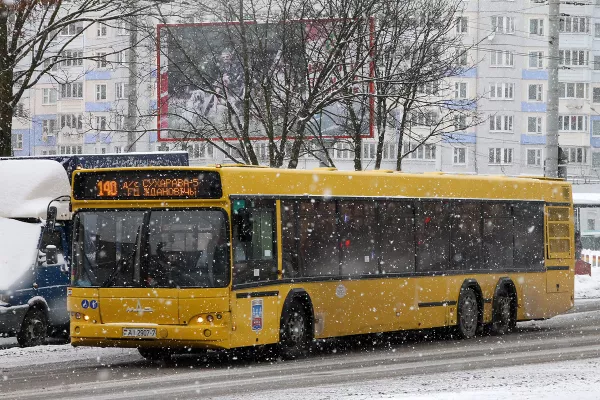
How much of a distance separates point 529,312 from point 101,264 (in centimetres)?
971

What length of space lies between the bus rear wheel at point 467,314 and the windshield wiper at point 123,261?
708 centimetres

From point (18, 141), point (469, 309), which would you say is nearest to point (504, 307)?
point (469, 309)

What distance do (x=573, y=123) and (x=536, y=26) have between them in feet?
24.3

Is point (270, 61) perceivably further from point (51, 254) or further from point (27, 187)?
point (51, 254)

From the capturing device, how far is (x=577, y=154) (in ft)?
316

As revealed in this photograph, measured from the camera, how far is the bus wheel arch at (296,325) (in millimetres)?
18484

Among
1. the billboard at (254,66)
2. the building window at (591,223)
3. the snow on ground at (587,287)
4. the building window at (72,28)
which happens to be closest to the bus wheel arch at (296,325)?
the building window at (72,28)

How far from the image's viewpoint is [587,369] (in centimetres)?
1658

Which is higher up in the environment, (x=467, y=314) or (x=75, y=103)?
(x=75, y=103)

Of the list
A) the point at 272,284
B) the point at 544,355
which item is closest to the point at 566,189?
the point at 544,355

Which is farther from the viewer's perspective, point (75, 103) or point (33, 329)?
point (75, 103)

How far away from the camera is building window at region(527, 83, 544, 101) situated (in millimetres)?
93062

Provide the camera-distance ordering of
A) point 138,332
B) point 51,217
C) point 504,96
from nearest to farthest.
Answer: point 138,332 → point 51,217 → point 504,96

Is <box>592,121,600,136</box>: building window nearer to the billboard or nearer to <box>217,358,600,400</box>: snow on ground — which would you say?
the billboard
